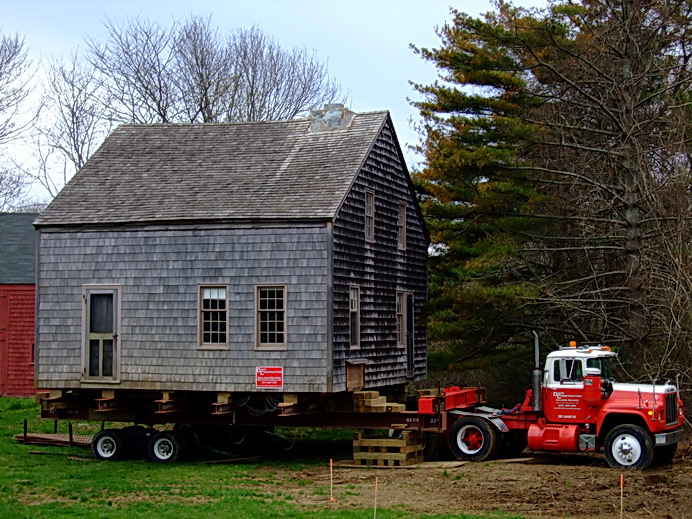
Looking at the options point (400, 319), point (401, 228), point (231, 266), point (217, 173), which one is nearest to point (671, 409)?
point (400, 319)

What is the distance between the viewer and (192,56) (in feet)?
165

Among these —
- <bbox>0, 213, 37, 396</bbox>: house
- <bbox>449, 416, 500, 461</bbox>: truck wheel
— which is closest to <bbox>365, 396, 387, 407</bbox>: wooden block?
<bbox>449, 416, 500, 461</bbox>: truck wheel

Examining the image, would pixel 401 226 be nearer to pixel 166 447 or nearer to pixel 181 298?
pixel 181 298

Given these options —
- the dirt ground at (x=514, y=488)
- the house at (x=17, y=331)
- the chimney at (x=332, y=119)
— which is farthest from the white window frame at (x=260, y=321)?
the house at (x=17, y=331)

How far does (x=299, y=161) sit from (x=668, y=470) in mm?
11098

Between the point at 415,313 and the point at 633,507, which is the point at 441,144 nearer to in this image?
the point at 415,313

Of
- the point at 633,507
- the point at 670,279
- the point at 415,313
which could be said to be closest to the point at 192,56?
the point at 415,313

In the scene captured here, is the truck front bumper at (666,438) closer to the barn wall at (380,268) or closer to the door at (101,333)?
the barn wall at (380,268)

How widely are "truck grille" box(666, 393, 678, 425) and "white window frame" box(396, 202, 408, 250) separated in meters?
8.53

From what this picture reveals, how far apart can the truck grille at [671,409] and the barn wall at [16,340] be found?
23918mm

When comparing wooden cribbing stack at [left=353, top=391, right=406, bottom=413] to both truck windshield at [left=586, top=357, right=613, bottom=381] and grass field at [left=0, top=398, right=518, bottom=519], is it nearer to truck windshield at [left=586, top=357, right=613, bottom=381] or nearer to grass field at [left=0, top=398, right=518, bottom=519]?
grass field at [left=0, top=398, right=518, bottom=519]

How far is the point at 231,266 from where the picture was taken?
23.1m

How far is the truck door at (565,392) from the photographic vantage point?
2125 centimetres

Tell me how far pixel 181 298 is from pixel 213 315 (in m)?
0.86
